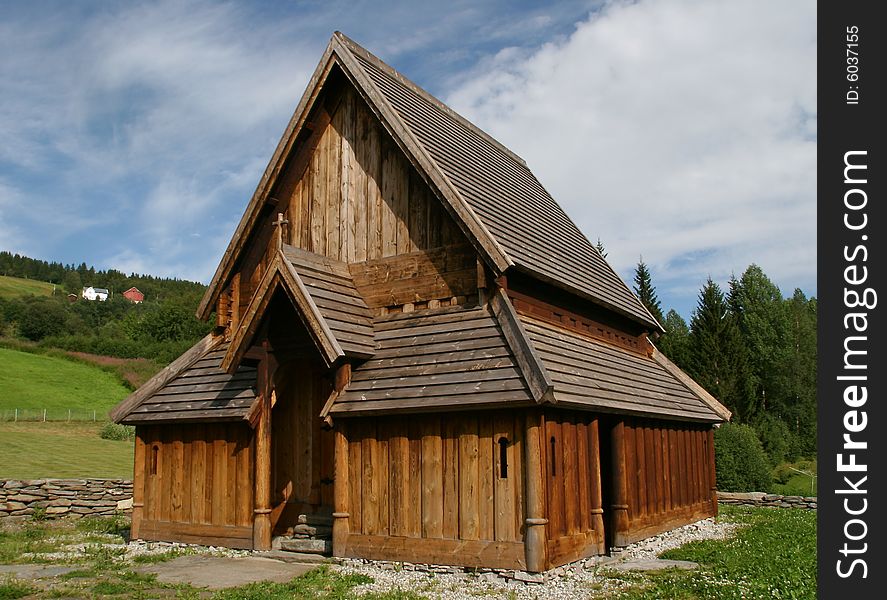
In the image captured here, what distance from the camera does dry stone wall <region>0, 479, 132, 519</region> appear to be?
1906 centimetres

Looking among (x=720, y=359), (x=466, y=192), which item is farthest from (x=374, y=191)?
(x=720, y=359)

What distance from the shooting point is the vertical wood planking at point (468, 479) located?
37.1 ft

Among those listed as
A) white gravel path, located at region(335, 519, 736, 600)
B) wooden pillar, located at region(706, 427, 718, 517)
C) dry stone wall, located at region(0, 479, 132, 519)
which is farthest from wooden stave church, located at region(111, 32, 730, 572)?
dry stone wall, located at region(0, 479, 132, 519)

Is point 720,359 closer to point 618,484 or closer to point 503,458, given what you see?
point 618,484

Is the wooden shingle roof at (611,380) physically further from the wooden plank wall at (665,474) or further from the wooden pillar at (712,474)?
the wooden pillar at (712,474)

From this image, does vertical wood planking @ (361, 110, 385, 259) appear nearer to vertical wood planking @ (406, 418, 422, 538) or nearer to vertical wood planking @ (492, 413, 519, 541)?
vertical wood planking @ (406, 418, 422, 538)

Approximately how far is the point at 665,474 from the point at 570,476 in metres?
4.74

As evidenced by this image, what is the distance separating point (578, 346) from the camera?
1405 centimetres

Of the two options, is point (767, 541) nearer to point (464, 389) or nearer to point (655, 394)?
point (655, 394)

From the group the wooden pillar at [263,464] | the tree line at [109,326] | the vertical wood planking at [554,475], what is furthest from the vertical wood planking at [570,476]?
the tree line at [109,326]

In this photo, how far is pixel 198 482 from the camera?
14.8m

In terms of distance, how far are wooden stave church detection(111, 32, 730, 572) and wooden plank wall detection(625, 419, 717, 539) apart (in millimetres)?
59

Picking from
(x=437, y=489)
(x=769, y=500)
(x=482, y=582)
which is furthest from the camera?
(x=769, y=500)

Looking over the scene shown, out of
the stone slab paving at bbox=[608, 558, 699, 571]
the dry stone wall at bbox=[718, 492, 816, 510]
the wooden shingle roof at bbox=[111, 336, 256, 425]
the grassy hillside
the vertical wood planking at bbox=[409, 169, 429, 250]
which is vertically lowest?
the dry stone wall at bbox=[718, 492, 816, 510]
